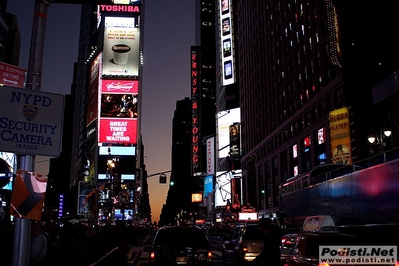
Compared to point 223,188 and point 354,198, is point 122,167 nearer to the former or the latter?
point 223,188

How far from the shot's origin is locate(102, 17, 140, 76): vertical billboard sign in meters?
73.9

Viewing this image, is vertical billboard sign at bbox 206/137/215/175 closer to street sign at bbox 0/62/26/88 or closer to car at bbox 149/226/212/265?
street sign at bbox 0/62/26/88

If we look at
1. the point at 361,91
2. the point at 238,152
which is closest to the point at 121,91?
the point at 361,91

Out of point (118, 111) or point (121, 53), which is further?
point (121, 53)

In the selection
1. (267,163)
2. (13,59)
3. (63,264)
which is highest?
(13,59)

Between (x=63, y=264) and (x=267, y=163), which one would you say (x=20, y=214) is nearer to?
(x=63, y=264)

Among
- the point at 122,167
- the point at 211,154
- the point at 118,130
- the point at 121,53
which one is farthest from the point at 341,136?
the point at 211,154

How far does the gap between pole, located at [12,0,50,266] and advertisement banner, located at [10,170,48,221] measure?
0.13m

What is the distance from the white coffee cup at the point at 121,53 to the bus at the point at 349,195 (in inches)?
2156

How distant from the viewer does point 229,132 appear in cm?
11994

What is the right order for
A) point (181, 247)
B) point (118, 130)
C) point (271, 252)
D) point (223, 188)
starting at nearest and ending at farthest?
point (271, 252), point (181, 247), point (118, 130), point (223, 188)

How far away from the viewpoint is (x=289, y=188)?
85.5 ft

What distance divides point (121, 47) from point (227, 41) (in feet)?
159

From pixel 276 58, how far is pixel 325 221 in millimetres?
69060
